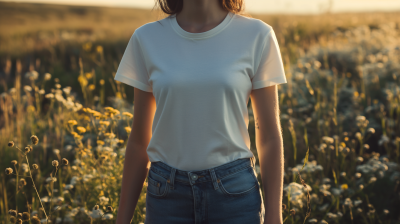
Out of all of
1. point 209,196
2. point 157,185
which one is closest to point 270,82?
point 209,196

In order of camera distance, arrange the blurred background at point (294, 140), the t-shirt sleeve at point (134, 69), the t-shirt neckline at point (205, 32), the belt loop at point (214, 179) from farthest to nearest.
A: 1. the blurred background at point (294, 140)
2. the t-shirt sleeve at point (134, 69)
3. the t-shirt neckline at point (205, 32)
4. the belt loop at point (214, 179)

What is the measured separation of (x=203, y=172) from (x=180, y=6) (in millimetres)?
934

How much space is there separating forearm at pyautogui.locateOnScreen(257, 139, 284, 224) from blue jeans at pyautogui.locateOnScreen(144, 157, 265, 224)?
5 centimetres

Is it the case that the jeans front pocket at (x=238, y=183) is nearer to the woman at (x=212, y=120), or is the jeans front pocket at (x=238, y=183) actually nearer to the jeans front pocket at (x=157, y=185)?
the woman at (x=212, y=120)

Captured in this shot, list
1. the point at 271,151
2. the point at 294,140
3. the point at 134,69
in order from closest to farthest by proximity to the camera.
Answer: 1. the point at 271,151
2. the point at 134,69
3. the point at 294,140

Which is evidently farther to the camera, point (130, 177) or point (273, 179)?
point (130, 177)

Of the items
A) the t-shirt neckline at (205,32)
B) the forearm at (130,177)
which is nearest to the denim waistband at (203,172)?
the forearm at (130,177)

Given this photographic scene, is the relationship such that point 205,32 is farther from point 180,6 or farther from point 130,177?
point 130,177

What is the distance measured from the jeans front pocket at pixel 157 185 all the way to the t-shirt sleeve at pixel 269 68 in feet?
2.04

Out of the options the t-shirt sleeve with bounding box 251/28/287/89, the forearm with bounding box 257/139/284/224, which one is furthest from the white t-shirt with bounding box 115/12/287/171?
the forearm with bounding box 257/139/284/224

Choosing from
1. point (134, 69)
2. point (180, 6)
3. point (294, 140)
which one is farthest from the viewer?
point (294, 140)

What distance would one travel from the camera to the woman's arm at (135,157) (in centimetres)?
172

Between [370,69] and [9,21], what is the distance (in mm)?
42557

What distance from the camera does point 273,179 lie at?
5.02 ft
